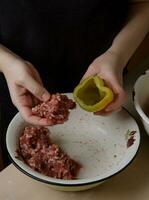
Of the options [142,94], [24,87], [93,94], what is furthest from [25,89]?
[142,94]

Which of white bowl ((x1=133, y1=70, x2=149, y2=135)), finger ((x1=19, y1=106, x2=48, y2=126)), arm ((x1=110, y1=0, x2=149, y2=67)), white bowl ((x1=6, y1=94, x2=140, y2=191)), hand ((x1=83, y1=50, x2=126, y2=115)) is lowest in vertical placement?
white bowl ((x1=6, y1=94, x2=140, y2=191))

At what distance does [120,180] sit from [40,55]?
0.37m

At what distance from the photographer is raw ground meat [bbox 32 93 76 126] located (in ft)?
2.70

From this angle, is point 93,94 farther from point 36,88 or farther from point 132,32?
point 132,32

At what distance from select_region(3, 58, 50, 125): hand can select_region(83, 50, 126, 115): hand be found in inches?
4.3

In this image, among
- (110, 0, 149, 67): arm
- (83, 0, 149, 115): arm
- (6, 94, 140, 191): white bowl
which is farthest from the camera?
(110, 0, 149, 67): arm

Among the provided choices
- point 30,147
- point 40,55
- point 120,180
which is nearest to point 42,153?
point 30,147

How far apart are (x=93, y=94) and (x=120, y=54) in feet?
0.50

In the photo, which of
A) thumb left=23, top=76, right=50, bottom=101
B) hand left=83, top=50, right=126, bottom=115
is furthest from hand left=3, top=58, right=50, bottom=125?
hand left=83, top=50, right=126, bottom=115

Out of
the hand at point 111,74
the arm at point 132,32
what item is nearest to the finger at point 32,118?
the hand at point 111,74

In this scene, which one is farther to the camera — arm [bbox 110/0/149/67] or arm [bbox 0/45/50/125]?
arm [bbox 110/0/149/67]

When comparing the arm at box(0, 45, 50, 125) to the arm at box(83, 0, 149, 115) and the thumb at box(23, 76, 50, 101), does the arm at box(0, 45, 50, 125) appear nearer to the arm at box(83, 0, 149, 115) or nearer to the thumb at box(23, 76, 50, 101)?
the thumb at box(23, 76, 50, 101)

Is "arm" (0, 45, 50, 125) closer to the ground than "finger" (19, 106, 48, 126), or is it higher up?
higher up

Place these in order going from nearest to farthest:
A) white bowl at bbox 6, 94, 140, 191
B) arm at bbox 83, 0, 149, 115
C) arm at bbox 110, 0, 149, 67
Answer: white bowl at bbox 6, 94, 140, 191
arm at bbox 83, 0, 149, 115
arm at bbox 110, 0, 149, 67
